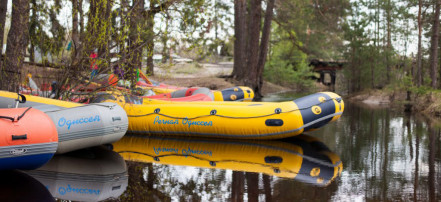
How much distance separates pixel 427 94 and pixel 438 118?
246 centimetres

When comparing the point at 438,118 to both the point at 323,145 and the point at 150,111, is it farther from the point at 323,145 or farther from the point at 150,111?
the point at 150,111

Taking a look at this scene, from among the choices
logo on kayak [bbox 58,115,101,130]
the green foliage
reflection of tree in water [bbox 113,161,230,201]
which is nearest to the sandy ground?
the green foliage

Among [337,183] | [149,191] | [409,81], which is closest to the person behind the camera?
[149,191]

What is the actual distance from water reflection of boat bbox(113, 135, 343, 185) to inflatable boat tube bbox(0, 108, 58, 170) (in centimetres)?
156

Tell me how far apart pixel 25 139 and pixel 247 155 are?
3.09 meters

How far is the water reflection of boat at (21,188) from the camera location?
4629 mm

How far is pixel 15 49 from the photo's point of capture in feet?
26.0

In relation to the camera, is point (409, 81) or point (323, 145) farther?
point (409, 81)

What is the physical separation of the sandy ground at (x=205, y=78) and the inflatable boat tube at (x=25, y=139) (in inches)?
320

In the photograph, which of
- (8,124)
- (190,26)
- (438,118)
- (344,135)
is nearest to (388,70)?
(438,118)

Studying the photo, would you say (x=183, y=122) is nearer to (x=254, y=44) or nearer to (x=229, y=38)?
(x=229, y=38)

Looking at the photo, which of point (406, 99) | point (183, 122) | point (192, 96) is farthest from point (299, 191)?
point (406, 99)

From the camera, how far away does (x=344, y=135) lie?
31.2 feet

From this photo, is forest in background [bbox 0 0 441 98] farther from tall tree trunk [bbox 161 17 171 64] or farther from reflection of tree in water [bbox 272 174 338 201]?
reflection of tree in water [bbox 272 174 338 201]
